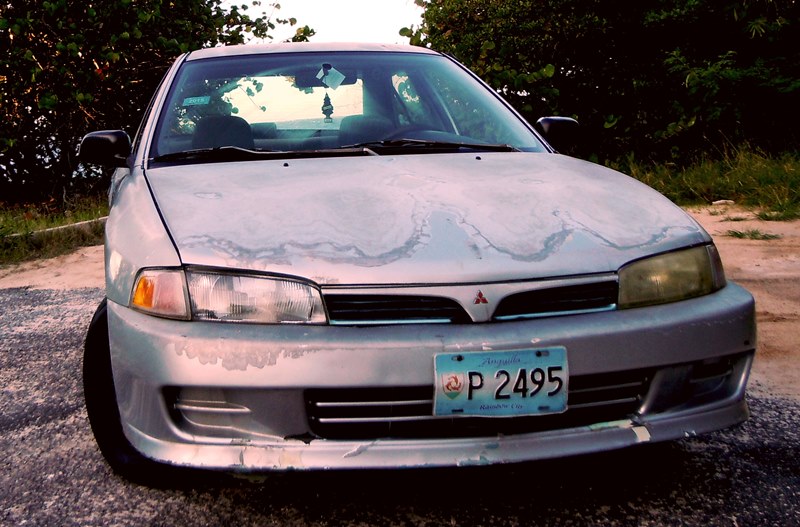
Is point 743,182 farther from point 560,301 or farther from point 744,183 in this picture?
point 560,301

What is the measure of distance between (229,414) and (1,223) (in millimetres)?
5921

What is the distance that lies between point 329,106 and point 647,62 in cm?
814

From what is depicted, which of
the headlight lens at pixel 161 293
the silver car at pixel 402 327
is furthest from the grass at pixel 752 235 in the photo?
the headlight lens at pixel 161 293

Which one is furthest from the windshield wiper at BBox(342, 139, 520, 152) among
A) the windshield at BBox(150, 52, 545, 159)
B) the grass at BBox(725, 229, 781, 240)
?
the grass at BBox(725, 229, 781, 240)

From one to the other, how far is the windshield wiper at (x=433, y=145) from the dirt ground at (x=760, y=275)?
4.14 feet

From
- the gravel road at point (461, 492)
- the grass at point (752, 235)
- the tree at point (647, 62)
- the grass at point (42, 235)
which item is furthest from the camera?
the tree at point (647, 62)

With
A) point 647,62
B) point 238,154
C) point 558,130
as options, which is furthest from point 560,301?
point 647,62

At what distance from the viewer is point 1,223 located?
700 centimetres

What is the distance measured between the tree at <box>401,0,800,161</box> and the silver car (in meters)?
7.27

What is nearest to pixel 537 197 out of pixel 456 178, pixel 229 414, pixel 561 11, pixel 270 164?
pixel 456 178

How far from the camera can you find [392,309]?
6.23ft

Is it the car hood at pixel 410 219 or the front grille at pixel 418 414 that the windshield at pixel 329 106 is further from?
the front grille at pixel 418 414

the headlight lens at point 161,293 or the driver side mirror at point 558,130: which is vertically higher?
the driver side mirror at point 558,130

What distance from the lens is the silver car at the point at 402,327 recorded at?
1849mm
